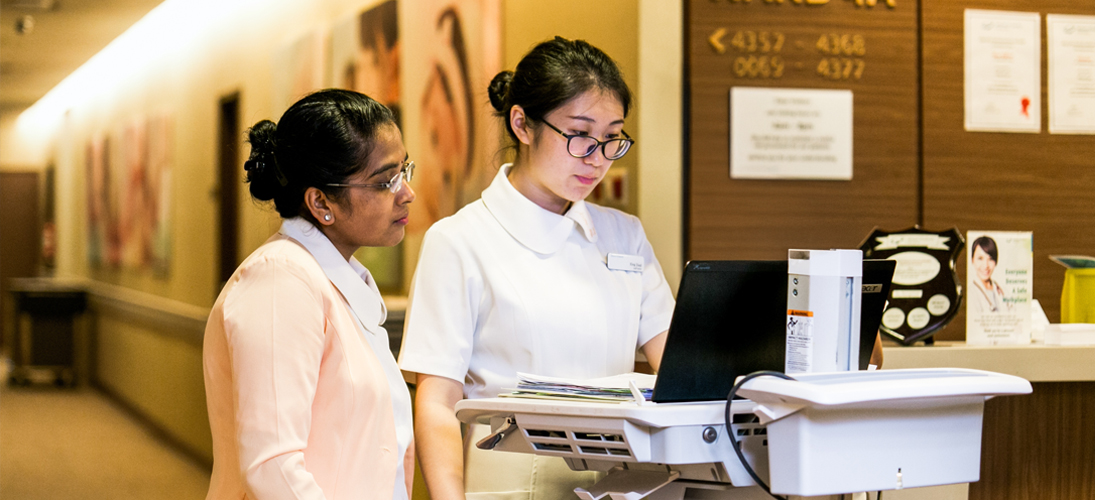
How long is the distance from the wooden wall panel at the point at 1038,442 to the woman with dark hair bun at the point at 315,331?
1.65 meters

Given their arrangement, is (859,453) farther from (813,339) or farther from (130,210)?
(130,210)

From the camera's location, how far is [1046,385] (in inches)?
93.9

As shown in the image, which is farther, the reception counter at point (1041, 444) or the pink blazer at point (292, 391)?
the reception counter at point (1041, 444)

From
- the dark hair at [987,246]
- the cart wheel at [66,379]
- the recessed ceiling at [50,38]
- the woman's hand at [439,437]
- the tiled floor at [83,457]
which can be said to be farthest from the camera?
the cart wheel at [66,379]

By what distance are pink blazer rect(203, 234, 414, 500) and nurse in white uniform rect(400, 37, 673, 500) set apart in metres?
0.27

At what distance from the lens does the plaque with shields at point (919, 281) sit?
2.42 metres

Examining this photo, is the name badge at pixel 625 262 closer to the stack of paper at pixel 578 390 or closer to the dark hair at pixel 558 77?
the dark hair at pixel 558 77

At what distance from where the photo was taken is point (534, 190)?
1.84 m

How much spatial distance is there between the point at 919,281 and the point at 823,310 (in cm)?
135

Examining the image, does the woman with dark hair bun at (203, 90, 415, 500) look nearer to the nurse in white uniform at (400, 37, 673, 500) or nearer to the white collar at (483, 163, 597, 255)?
the nurse in white uniform at (400, 37, 673, 500)

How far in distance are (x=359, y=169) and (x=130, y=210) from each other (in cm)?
625

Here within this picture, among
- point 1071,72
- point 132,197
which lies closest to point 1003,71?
point 1071,72

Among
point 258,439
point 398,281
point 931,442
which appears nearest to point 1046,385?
point 931,442

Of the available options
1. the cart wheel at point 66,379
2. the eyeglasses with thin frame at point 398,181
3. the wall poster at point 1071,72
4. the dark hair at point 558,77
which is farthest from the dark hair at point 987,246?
the cart wheel at point 66,379
